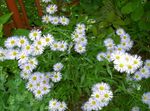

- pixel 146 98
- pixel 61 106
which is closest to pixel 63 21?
pixel 61 106

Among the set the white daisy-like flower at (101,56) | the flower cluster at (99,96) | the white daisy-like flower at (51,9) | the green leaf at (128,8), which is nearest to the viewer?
the flower cluster at (99,96)

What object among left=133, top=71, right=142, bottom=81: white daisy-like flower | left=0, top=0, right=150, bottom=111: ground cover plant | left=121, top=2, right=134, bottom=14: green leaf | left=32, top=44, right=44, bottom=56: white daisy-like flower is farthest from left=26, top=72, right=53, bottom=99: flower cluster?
left=121, top=2, right=134, bottom=14: green leaf

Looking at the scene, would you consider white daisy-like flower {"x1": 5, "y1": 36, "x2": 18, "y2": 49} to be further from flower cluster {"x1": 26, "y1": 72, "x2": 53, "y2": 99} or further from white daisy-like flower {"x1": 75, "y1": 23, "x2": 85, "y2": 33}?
white daisy-like flower {"x1": 75, "y1": 23, "x2": 85, "y2": 33}

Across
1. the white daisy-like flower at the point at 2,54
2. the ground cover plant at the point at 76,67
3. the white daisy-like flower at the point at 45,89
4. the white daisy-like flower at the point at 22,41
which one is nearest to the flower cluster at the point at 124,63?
the ground cover plant at the point at 76,67

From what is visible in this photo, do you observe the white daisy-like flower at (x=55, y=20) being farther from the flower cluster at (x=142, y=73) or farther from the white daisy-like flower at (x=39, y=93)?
the flower cluster at (x=142, y=73)

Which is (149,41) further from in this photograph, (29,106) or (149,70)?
(29,106)

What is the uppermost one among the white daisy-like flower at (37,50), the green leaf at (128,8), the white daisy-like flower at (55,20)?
the green leaf at (128,8)

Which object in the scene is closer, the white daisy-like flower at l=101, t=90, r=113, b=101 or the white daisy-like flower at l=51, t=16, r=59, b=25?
the white daisy-like flower at l=101, t=90, r=113, b=101

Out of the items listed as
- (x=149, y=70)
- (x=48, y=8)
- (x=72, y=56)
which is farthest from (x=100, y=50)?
(x=48, y=8)
